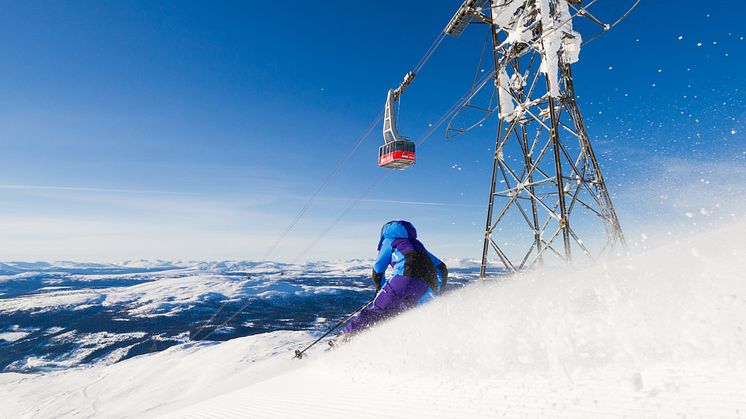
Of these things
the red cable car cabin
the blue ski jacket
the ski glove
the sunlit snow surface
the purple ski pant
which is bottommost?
the sunlit snow surface

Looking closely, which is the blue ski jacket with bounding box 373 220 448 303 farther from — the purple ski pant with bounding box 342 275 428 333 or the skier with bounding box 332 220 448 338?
the purple ski pant with bounding box 342 275 428 333

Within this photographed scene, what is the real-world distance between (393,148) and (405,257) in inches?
341

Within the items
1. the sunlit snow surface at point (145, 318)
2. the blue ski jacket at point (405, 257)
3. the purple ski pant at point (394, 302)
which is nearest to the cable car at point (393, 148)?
the blue ski jacket at point (405, 257)

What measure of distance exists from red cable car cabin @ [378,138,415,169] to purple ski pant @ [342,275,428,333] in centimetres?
863

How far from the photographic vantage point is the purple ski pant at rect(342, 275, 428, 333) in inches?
215

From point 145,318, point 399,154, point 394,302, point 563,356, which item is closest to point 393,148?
→ point 399,154

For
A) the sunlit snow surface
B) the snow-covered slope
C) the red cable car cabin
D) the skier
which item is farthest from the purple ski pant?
the sunlit snow surface

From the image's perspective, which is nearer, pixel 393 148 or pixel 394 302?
pixel 394 302

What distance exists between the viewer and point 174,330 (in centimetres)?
9012

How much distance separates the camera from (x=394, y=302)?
5461 millimetres

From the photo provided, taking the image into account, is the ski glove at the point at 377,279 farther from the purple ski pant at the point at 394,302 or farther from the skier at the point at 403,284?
the purple ski pant at the point at 394,302

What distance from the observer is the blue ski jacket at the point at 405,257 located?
554cm

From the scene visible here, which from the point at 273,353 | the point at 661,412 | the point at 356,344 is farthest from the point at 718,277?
the point at 273,353

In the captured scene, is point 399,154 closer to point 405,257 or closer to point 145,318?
point 405,257
